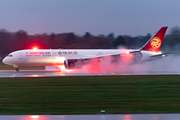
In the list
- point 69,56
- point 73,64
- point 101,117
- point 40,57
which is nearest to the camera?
point 101,117

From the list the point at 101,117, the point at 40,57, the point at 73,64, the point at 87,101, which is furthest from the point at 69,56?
the point at 101,117

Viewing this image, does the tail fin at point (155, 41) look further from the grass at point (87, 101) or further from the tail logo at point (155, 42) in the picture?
the grass at point (87, 101)

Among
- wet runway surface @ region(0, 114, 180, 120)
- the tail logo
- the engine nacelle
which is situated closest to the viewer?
wet runway surface @ region(0, 114, 180, 120)

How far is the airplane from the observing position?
1081 inches

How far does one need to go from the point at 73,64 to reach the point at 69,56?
7.43ft

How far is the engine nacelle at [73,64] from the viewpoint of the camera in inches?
1038

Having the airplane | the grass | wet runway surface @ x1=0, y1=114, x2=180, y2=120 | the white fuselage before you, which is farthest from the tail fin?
wet runway surface @ x1=0, y1=114, x2=180, y2=120

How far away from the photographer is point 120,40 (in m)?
77.8

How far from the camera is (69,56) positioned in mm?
28625

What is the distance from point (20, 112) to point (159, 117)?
201 inches

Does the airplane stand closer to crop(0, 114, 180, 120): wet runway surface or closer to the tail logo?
the tail logo

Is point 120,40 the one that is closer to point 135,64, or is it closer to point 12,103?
point 135,64

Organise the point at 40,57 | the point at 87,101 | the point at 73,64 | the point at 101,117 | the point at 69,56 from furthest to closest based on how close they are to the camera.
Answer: the point at 69,56 < the point at 40,57 < the point at 73,64 < the point at 87,101 < the point at 101,117

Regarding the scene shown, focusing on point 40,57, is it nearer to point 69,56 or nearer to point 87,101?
point 69,56
